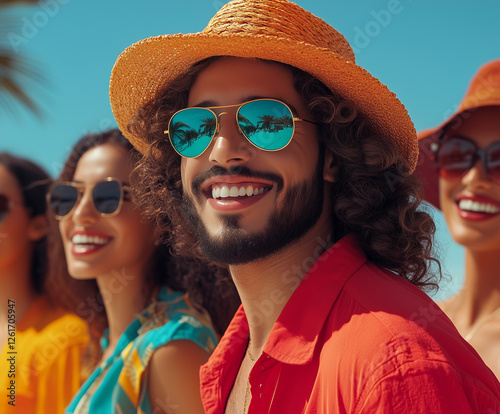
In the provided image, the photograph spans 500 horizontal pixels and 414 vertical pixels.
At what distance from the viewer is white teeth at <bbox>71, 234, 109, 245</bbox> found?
350 centimetres

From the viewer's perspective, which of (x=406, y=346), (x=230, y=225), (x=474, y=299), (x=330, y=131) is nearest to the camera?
(x=406, y=346)

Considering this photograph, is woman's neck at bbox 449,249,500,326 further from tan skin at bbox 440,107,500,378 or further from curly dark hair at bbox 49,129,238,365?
curly dark hair at bbox 49,129,238,365

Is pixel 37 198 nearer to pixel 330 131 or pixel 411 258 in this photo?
pixel 330 131

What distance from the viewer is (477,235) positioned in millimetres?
3227

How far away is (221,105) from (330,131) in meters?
0.46

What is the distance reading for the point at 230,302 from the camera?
144 inches

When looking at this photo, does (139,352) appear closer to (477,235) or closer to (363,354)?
(363,354)

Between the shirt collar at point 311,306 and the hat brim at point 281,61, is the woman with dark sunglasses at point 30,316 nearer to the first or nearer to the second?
the hat brim at point 281,61

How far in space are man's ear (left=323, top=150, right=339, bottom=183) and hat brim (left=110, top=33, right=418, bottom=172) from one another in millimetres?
226

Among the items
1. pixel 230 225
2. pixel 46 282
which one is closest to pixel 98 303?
pixel 46 282

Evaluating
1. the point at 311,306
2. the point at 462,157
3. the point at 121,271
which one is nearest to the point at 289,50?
the point at 311,306

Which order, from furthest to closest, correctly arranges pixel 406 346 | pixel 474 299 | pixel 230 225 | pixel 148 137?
1. pixel 474 299
2. pixel 148 137
3. pixel 230 225
4. pixel 406 346

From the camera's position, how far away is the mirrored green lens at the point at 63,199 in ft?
12.0

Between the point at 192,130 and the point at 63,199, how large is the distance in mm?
1683
